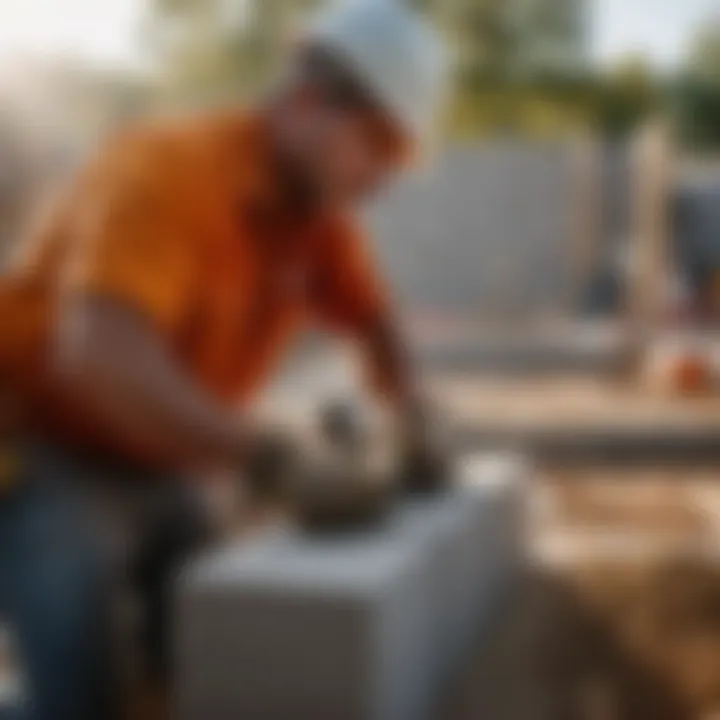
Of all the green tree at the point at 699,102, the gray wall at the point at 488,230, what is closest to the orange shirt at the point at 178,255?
the gray wall at the point at 488,230

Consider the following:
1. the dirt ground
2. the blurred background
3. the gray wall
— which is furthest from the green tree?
the dirt ground

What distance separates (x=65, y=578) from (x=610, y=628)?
36.2 inches

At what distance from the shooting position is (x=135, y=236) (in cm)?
127

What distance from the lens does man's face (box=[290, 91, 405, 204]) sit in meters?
1.39

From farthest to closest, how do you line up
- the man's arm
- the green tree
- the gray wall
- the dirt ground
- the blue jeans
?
the green tree, the gray wall, the dirt ground, the blue jeans, the man's arm

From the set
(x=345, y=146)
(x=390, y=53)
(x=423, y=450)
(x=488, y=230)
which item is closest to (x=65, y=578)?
(x=345, y=146)

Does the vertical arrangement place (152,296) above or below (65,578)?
above

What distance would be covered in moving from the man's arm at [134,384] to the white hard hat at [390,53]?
13.9 inches

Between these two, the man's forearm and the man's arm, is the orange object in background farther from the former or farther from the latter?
the man's arm

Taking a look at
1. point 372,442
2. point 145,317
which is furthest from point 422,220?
point 145,317

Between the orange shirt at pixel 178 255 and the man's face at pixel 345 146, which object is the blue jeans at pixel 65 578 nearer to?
the orange shirt at pixel 178 255

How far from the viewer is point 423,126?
1449mm

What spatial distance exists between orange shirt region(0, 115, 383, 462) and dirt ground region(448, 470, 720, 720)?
1.77 ft

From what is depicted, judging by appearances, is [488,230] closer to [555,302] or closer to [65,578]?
[555,302]
